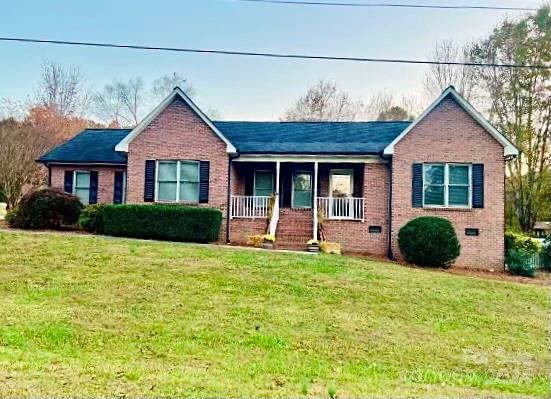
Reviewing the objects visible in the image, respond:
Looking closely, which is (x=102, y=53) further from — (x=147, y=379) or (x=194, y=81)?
(x=147, y=379)

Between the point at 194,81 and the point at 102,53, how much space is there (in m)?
15.4

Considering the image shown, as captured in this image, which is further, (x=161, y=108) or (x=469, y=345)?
(x=161, y=108)

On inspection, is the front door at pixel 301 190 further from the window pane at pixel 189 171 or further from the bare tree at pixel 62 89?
the bare tree at pixel 62 89

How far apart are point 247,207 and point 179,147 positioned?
3367 mm

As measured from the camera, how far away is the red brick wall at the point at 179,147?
719 inches

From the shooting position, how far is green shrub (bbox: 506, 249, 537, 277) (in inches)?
634

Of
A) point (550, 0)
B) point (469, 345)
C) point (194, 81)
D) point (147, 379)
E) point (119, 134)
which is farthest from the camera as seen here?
point (194, 81)

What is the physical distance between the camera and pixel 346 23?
14.7 meters

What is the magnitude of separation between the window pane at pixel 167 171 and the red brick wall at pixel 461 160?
26.5ft

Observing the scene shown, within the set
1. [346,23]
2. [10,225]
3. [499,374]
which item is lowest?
[499,374]

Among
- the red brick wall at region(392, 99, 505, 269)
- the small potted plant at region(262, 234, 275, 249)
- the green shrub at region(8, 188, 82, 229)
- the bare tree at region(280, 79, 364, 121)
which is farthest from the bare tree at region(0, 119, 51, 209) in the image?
the red brick wall at region(392, 99, 505, 269)

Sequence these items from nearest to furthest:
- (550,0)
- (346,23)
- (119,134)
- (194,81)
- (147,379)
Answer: (147,379) < (346,23) < (119,134) < (550,0) < (194,81)

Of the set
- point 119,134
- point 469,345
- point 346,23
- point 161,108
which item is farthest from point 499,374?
point 119,134

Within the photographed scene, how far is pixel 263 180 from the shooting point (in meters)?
20.3
